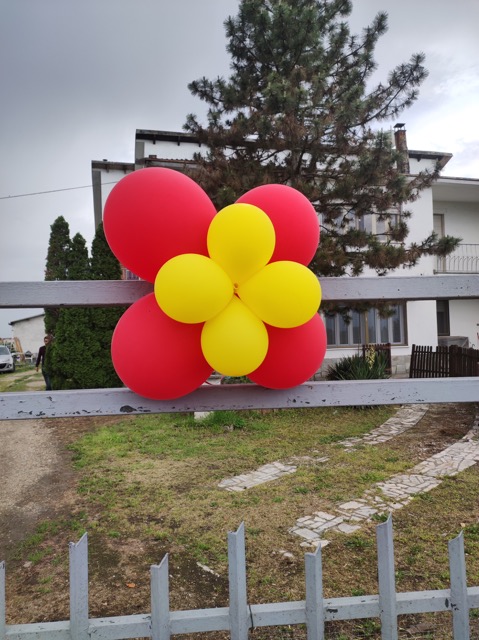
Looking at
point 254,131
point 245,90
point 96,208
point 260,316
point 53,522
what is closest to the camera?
point 260,316

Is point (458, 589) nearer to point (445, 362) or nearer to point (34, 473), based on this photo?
point (34, 473)

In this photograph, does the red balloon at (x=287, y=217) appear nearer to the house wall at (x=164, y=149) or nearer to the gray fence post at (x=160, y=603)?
the gray fence post at (x=160, y=603)

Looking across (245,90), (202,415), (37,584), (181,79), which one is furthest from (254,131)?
(37,584)

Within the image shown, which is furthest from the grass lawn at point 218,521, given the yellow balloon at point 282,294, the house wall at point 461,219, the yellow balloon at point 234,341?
the house wall at point 461,219

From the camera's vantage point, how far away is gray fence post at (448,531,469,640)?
1.58 m

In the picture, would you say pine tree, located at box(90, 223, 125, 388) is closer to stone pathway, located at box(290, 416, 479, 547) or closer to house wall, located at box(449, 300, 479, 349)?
stone pathway, located at box(290, 416, 479, 547)

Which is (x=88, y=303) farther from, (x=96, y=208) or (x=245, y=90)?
(x=96, y=208)

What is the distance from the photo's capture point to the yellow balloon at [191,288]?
1688mm

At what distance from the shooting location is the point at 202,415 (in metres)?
8.04

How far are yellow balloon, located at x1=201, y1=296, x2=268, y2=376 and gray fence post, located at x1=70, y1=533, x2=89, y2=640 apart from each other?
0.78m

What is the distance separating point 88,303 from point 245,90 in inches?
304

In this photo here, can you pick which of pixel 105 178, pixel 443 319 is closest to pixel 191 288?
pixel 105 178

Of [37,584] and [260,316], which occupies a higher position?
[260,316]

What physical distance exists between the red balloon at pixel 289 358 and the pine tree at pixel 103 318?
30.5 feet
